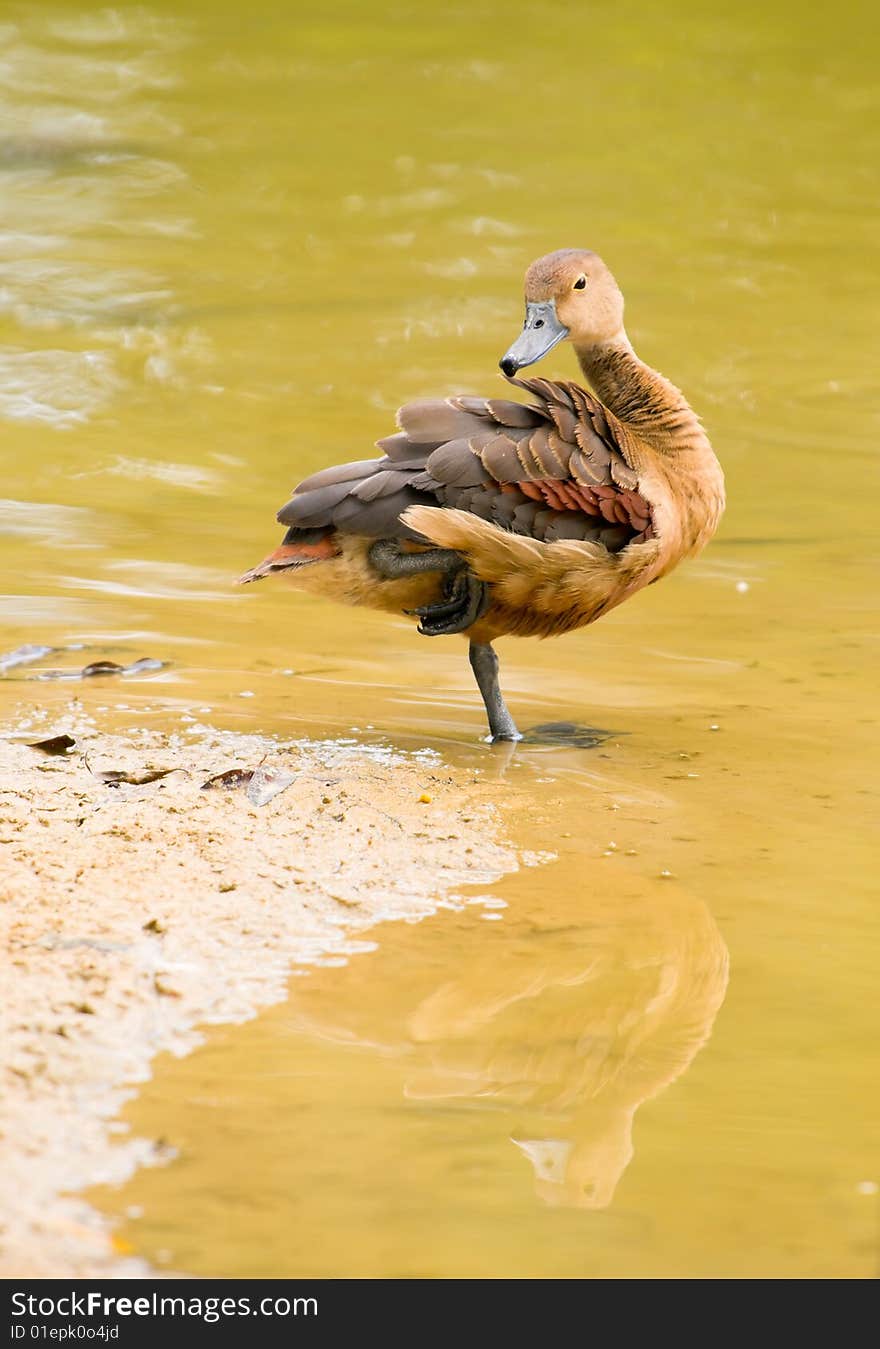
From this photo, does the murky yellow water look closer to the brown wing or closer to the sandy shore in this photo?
the sandy shore

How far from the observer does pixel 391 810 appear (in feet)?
15.3

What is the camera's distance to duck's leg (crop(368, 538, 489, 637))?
5.29 m

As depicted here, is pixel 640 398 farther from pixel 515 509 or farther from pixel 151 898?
pixel 151 898

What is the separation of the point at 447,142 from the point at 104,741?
32.8 ft

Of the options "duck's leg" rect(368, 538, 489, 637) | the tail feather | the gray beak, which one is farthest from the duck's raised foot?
the gray beak

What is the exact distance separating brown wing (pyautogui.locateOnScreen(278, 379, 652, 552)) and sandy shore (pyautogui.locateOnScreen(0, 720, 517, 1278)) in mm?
747

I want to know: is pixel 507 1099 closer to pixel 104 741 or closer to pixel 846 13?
pixel 104 741

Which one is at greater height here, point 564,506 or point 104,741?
point 564,506

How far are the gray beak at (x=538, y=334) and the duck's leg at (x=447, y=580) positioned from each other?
2.21ft

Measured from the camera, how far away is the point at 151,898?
154 inches

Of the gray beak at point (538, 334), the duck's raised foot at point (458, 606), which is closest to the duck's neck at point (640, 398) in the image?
the gray beak at point (538, 334)

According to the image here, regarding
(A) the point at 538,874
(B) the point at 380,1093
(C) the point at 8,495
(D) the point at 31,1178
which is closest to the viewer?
(D) the point at 31,1178

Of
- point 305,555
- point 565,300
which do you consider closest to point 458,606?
point 305,555

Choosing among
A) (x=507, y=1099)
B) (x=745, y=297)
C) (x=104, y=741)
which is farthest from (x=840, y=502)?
(x=507, y=1099)
